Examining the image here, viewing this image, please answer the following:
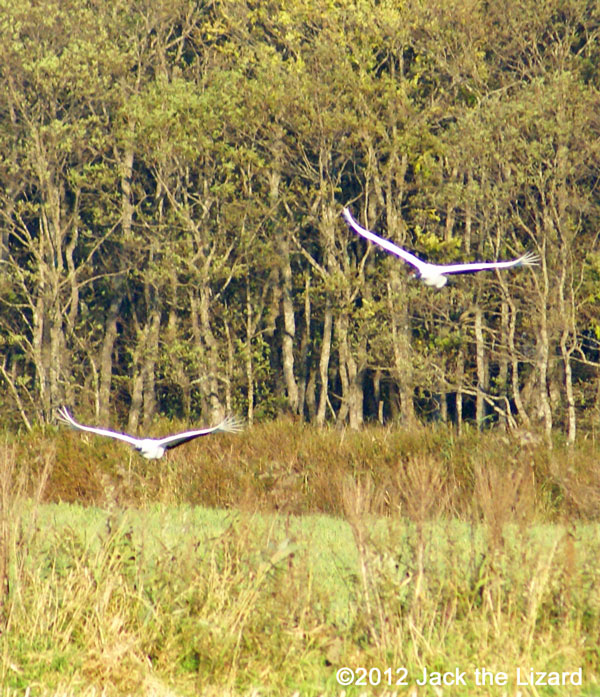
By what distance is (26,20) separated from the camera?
29.2m

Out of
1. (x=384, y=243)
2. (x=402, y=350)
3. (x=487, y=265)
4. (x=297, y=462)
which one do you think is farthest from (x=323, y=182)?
(x=487, y=265)

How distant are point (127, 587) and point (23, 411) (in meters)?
22.3

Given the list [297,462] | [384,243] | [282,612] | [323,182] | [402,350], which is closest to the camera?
[282,612]

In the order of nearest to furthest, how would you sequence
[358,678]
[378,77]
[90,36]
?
[358,678] < [90,36] < [378,77]

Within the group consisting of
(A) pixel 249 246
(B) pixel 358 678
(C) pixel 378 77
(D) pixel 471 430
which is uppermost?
(C) pixel 378 77

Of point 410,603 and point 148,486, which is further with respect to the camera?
point 148,486

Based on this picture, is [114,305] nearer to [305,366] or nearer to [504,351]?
[305,366]

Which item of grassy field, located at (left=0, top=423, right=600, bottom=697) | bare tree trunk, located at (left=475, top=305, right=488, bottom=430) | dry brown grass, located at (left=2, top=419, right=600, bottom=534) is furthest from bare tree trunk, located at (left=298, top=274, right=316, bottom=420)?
grassy field, located at (left=0, top=423, right=600, bottom=697)

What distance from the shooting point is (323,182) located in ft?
97.5

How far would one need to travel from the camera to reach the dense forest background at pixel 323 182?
28188mm

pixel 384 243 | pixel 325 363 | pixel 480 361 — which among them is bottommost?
pixel 384 243

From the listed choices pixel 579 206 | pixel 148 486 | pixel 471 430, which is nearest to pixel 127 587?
pixel 148 486

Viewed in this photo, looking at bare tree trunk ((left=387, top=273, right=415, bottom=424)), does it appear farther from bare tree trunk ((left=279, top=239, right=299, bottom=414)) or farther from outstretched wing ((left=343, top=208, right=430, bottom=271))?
outstretched wing ((left=343, top=208, right=430, bottom=271))

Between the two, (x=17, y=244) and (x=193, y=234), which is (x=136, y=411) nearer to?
(x=193, y=234)
